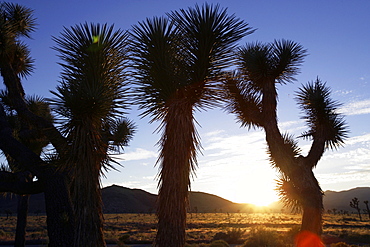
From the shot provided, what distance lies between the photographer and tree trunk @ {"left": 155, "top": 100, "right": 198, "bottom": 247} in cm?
592

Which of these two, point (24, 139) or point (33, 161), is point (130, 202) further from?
point (33, 161)

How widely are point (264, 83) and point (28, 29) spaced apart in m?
8.30

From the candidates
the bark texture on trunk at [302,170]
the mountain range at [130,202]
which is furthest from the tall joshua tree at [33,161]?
the mountain range at [130,202]

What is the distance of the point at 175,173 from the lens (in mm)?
6129

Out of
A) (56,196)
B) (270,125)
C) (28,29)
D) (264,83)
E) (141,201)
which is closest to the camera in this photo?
(56,196)

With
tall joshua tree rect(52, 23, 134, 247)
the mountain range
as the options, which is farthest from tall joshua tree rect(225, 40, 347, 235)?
the mountain range

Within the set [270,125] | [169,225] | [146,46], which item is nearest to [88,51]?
[146,46]

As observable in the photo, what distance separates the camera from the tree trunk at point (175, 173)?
5.92 metres

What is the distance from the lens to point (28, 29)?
1122 centimetres

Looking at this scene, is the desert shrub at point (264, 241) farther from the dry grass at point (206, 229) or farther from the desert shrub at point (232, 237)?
the desert shrub at point (232, 237)

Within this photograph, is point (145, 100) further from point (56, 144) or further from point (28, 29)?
point (28, 29)

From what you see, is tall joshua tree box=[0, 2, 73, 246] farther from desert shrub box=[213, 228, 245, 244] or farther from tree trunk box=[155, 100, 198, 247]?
desert shrub box=[213, 228, 245, 244]

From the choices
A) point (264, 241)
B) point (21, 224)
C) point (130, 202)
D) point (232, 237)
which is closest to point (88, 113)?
point (21, 224)

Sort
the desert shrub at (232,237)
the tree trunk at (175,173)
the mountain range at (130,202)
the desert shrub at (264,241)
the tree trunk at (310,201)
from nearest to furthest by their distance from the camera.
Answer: the tree trunk at (175,173) → the tree trunk at (310,201) → the desert shrub at (264,241) → the desert shrub at (232,237) → the mountain range at (130,202)
